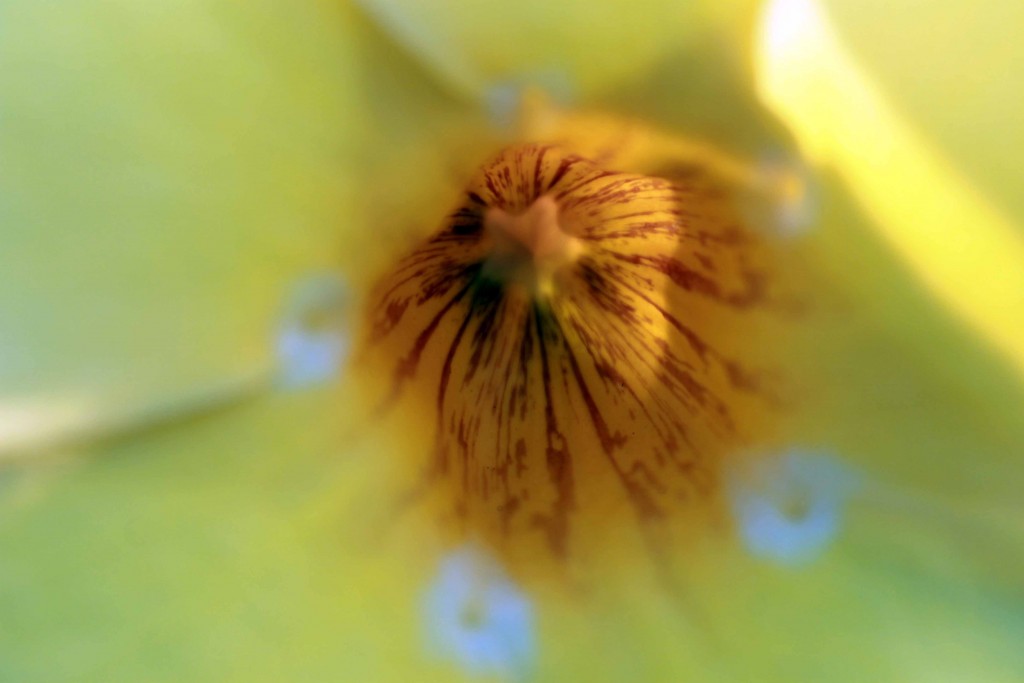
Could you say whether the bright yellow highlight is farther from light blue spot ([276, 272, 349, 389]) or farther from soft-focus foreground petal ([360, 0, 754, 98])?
light blue spot ([276, 272, 349, 389])

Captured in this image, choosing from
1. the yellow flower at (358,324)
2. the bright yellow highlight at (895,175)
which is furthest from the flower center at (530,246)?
the bright yellow highlight at (895,175)

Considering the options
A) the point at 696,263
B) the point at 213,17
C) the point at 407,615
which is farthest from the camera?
the point at 696,263

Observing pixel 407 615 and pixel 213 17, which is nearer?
pixel 213 17

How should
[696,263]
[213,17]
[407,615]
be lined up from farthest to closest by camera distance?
1. [696,263]
2. [407,615]
3. [213,17]

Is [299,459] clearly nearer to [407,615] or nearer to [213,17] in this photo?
[407,615]

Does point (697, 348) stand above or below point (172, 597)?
above

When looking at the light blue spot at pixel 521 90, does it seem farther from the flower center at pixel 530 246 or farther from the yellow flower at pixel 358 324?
the flower center at pixel 530 246

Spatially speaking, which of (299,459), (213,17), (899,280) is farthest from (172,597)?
(899,280)
